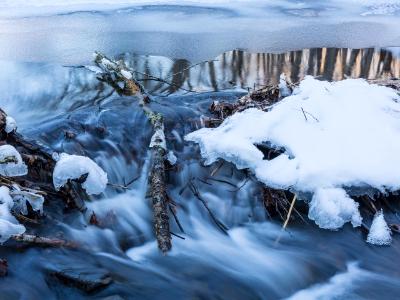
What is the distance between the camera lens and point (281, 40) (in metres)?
7.34

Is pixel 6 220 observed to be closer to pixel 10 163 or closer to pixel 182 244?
pixel 10 163

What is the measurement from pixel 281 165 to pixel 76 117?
1.94 meters

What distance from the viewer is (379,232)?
10.3ft

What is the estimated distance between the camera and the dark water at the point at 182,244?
2.72 m

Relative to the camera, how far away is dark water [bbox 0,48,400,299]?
2.72m

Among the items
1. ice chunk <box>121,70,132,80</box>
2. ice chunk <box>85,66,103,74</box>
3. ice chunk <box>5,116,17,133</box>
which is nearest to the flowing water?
ice chunk <box>85,66,103,74</box>

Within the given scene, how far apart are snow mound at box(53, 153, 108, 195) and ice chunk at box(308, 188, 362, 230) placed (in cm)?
141

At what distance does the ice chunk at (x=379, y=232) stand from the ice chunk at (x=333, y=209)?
99 millimetres

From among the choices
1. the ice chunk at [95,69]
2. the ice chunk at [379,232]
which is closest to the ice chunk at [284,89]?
the ice chunk at [379,232]

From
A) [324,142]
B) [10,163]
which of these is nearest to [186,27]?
[324,142]

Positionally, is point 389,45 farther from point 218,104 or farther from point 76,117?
point 76,117

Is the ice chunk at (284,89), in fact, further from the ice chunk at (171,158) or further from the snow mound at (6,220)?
the snow mound at (6,220)

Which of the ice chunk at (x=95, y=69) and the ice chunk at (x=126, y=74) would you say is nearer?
the ice chunk at (x=126, y=74)

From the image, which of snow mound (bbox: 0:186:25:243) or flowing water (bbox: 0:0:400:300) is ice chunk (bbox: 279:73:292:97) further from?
snow mound (bbox: 0:186:25:243)
